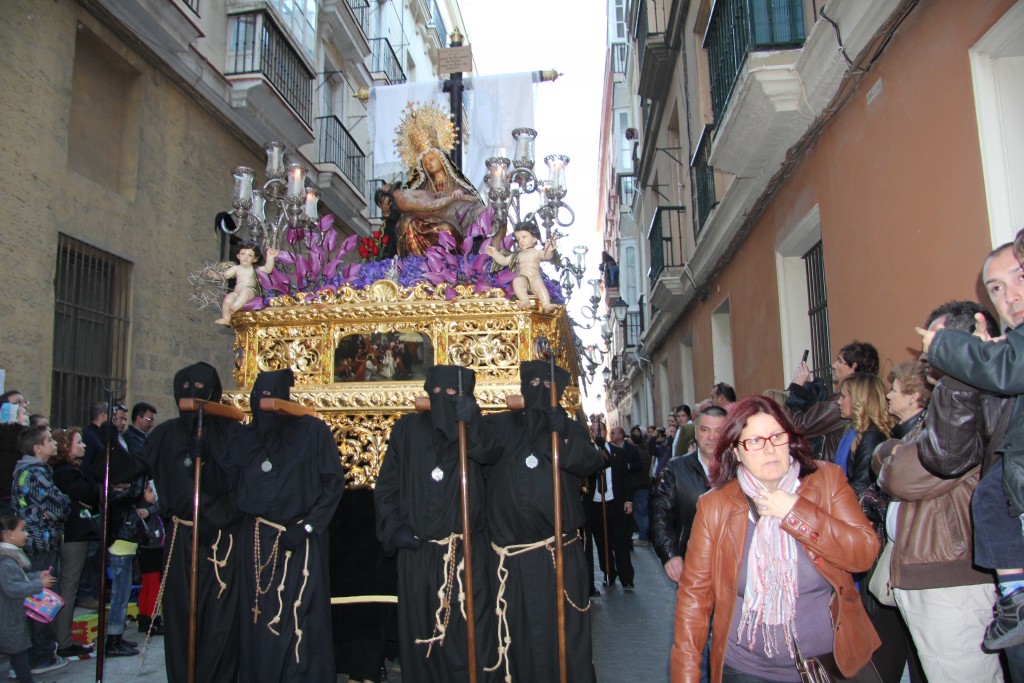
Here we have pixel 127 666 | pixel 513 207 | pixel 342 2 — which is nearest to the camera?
pixel 127 666

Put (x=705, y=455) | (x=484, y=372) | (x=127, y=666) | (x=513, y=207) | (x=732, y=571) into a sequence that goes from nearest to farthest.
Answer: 1. (x=732, y=571)
2. (x=705, y=455)
3. (x=484, y=372)
4. (x=127, y=666)
5. (x=513, y=207)

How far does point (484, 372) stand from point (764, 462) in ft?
7.79

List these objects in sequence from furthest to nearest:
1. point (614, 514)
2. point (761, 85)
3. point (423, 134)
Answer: point (614, 514) → point (423, 134) → point (761, 85)

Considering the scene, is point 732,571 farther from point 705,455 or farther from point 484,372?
point 484,372

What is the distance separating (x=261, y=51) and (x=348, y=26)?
4.27 meters

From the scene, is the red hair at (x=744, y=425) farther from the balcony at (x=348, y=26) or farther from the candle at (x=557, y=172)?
the balcony at (x=348, y=26)

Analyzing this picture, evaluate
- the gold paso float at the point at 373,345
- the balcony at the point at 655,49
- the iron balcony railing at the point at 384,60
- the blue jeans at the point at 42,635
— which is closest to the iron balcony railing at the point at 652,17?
the balcony at the point at 655,49

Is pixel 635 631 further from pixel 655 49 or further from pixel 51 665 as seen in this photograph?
pixel 655 49

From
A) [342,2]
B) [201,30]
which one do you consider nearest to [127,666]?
[201,30]

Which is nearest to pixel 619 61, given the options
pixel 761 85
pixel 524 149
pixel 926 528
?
pixel 761 85

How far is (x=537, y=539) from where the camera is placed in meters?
4.21

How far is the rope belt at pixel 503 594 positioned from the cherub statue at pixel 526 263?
52.0 inches

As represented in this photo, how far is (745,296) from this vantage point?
905 cm

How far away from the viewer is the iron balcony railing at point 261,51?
32.3 ft
